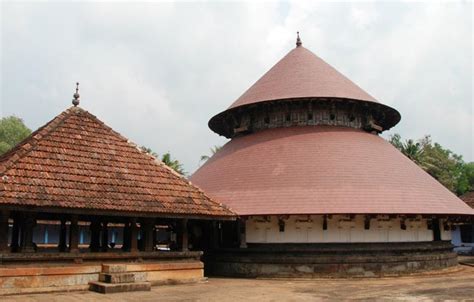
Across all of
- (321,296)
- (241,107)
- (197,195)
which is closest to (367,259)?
(321,296)

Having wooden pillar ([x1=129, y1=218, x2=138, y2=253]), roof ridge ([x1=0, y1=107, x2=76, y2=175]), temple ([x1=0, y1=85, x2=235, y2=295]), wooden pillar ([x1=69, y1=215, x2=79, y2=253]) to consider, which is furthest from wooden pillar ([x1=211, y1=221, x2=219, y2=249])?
roof ridge ([x1=0, y1=107, x2=76, y2=175])

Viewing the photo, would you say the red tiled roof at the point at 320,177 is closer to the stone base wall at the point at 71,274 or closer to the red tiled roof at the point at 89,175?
the red tiled roof at the point at 89,175

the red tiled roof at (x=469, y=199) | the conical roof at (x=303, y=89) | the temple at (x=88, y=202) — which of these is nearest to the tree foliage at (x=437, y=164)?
the red tiled roof at (x=469, y=199)

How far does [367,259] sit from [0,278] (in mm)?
11610

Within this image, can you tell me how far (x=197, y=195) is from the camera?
49.9 feet

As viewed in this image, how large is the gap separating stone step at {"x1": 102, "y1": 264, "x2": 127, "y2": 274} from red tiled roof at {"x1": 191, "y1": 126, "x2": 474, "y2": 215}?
15.7ft

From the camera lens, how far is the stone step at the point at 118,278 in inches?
488

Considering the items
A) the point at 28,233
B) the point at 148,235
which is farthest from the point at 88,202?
the point at 148,235

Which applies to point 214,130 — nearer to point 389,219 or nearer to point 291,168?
point 291,168

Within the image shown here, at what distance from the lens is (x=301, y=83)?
68.8 feet

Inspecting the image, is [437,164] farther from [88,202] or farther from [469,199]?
[88,202]

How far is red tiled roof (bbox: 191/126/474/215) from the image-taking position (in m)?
16.2

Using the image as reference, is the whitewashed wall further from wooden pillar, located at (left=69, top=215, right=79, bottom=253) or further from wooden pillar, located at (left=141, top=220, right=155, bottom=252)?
wooden pillar, located at (left=69, top=215, right=79, bottom=253)

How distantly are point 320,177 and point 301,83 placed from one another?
5.41m
